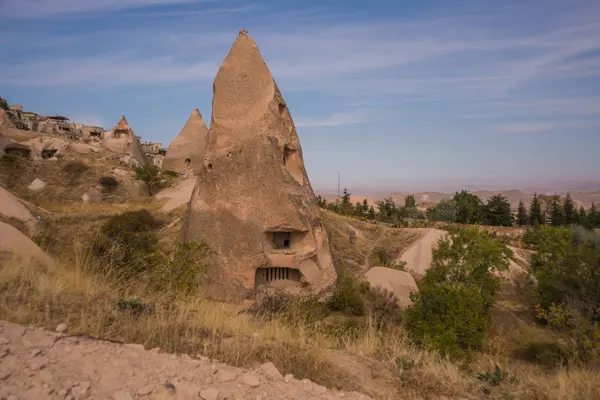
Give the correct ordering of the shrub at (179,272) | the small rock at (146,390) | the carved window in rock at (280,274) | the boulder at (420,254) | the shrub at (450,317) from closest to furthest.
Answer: the small rock at (146,390) → the shrub at (179,272) → the shrub at (450,317) → the carved window in rock at (280,274) → the boulder at (420,254)

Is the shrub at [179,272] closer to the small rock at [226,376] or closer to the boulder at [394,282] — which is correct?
the small rock at [226,376]

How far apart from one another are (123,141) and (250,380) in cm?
2964

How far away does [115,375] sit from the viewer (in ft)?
7.84

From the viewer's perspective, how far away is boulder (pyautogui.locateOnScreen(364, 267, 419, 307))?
11.3 m

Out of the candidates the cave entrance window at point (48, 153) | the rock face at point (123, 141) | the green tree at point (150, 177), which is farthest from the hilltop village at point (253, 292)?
the rock face at point (123, 141)

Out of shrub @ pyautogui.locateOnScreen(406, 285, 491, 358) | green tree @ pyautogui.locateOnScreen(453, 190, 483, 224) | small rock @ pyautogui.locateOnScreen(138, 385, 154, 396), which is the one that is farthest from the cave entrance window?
green tree @ pyautogui.locateOnScreen(453, 190, 483, 224)

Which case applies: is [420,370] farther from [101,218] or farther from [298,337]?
[101,218]

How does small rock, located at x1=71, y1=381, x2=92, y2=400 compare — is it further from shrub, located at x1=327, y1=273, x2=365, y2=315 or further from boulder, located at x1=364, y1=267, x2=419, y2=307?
boulder, located at x1=364, y1=267, x2=419, y2=307

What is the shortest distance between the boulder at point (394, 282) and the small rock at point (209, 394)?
926cm

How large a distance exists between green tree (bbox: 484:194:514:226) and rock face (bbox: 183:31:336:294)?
92.7ft

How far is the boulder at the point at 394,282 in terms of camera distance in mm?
11336

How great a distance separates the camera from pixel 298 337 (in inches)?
147

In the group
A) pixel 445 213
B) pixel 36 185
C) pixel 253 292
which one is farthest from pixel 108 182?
pixel 445 213

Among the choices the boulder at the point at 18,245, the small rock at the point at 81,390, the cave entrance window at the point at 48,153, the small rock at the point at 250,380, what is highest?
the cave entrance window at the point at 48,153
